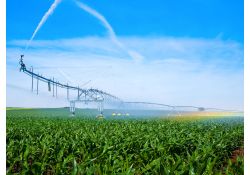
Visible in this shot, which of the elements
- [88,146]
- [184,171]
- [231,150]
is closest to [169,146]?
[88,146]

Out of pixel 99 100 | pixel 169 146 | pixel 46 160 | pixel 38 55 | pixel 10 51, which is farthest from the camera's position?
pixel 99 100

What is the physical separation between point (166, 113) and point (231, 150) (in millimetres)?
16568

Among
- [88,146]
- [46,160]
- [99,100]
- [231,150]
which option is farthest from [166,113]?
[46,160]

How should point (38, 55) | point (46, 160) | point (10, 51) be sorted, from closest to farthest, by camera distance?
point (46, 160) < point (10, 51) < point (38, 55)

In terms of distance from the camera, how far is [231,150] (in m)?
8.17
